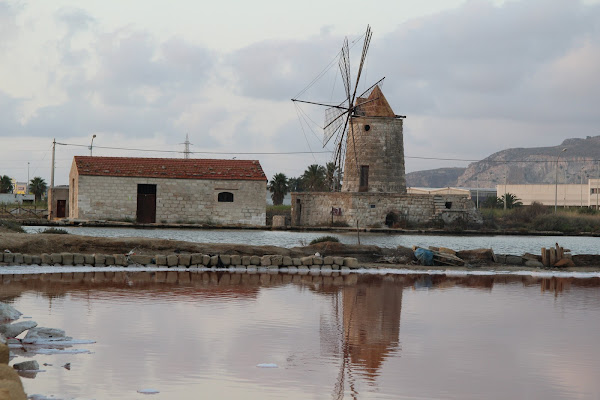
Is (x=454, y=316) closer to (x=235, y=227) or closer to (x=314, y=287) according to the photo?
(x=314, y=287)

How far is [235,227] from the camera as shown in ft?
105

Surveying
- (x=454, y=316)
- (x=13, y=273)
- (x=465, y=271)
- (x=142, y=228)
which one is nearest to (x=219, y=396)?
(x=454, y=316)

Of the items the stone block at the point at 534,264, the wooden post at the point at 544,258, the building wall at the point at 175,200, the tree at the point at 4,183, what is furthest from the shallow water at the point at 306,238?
the tree at the point at 4,183

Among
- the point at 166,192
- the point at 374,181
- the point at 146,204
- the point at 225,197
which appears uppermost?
the point at 374,181

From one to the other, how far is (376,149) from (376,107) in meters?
1.92

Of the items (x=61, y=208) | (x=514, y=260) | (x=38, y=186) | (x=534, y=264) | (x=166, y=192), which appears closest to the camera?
(x=534, y=264)

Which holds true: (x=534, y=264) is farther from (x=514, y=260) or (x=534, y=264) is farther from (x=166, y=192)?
(x=166, y=192)

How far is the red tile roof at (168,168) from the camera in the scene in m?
32.1

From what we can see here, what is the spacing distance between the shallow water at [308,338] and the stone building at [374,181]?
21.7 metres

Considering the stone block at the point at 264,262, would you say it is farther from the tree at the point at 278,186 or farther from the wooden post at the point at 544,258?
the tree at the point at 278,186

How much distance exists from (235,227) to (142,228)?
369 centimetres

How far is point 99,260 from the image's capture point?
13367mm

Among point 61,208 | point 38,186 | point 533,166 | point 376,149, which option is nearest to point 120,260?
point 376,149

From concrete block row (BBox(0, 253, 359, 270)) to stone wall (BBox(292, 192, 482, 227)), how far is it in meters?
18.4
